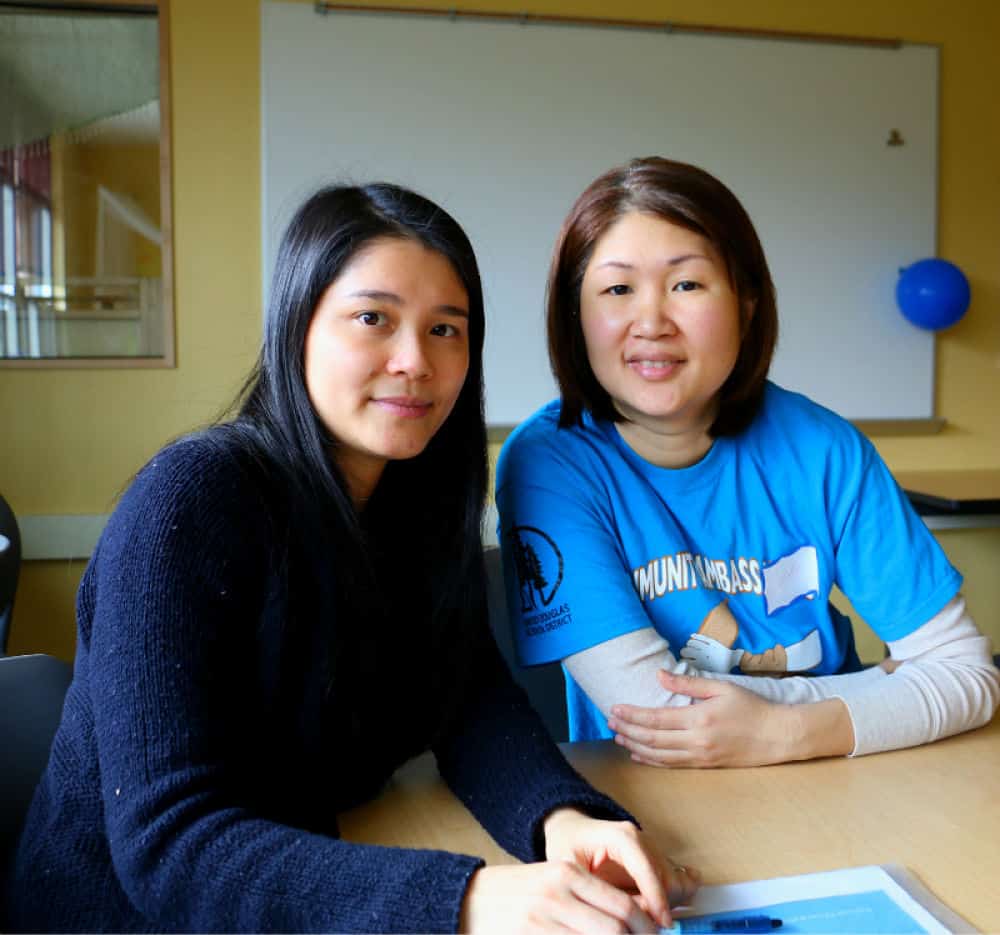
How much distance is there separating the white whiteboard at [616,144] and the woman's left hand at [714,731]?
214 centimetres

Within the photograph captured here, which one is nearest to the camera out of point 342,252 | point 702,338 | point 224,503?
point 224,503

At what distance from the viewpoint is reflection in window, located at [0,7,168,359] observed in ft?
9.35

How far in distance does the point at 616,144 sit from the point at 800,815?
2.64m

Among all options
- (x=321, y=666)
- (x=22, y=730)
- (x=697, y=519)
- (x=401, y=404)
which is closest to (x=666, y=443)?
(x=697, y=519)

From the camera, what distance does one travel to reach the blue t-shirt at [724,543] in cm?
115

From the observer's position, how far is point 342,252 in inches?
34.9

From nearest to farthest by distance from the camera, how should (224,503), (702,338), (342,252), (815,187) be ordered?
(224,503) < (342,252) < (702,338) < (815,187)

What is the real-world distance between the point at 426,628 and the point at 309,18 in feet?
8.19

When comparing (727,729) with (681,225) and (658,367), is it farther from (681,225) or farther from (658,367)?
(681,225)

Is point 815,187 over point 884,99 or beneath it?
beneath

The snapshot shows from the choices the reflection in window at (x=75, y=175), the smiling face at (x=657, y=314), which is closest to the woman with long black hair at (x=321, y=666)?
the smiling face at (x=657, y=314)

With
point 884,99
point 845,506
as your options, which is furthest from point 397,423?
point 884,99

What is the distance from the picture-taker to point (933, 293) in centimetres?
327

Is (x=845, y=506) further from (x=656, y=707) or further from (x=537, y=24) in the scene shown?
(x=537, y=24)
